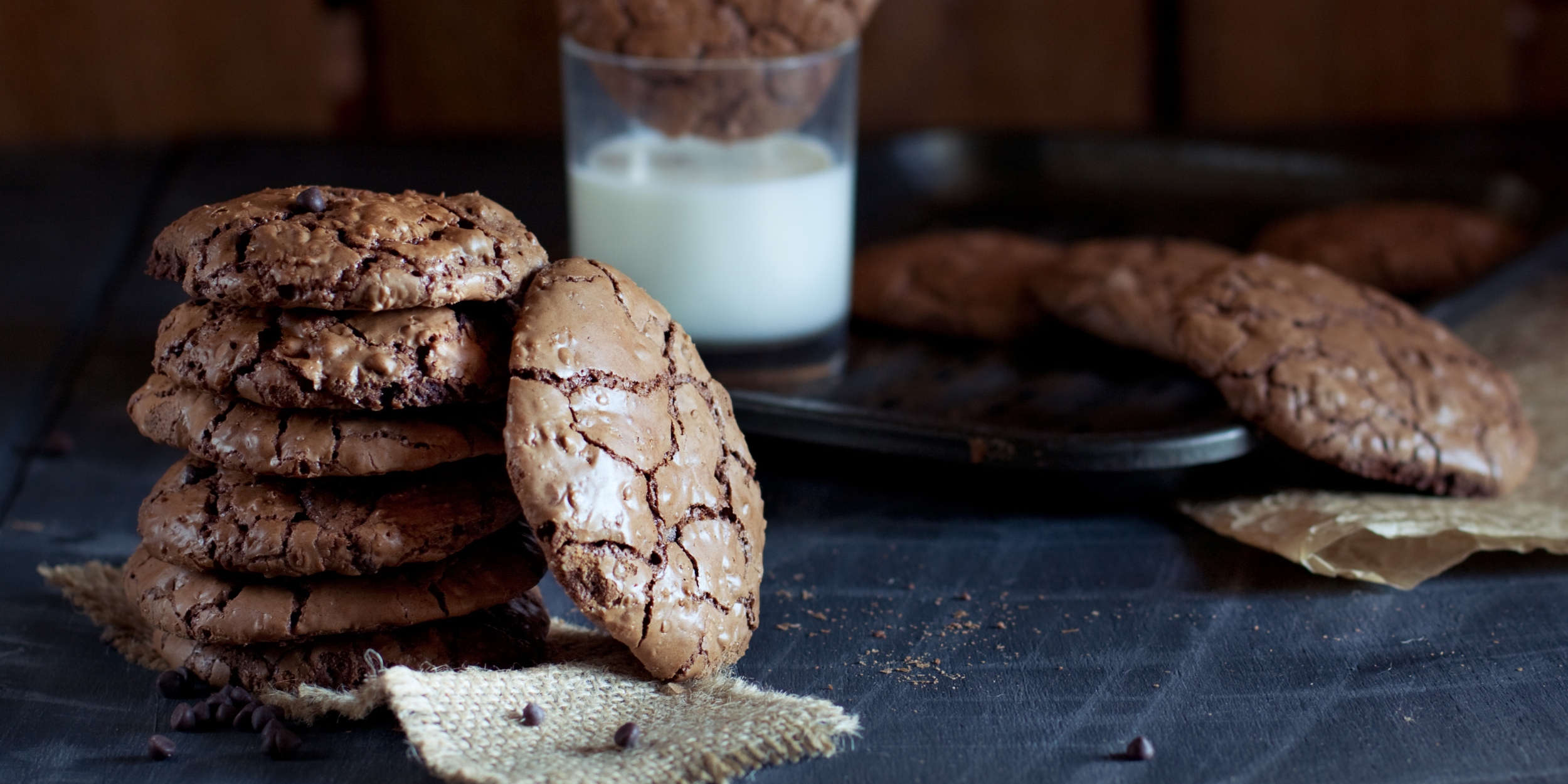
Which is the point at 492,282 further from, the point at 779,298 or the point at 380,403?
the point at 779,298

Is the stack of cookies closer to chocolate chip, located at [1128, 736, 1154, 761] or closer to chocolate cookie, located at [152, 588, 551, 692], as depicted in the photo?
chocolate cookie, located at [152, 588, 551, 692]

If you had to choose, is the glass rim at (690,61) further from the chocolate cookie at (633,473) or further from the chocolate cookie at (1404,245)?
the chocolate cookie at (1404,245)

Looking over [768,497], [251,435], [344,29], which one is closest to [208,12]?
[344,29]

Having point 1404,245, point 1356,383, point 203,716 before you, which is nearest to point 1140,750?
point 1356,383

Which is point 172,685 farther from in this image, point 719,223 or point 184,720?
point 719,223

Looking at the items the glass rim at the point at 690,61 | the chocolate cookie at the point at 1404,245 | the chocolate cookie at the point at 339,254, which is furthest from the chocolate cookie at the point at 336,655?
the chocolate cookie at the point at 1404,245

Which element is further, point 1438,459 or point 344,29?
point 344,29

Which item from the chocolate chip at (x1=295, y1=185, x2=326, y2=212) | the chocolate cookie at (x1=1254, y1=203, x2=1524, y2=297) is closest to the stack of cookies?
the chocolate chip at (x1=295, y1=185, x2=326, y2=212)
